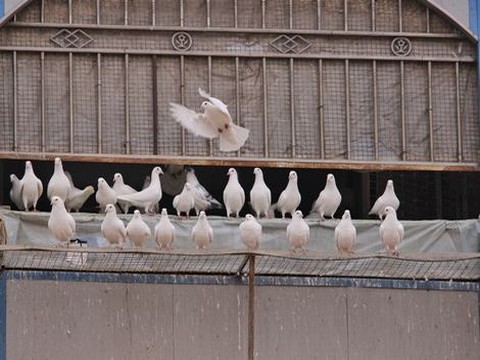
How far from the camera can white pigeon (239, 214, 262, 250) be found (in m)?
24.1

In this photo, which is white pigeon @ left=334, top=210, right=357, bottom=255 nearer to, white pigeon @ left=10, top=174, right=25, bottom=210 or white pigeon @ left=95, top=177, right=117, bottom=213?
white pigeon @ left=95, top=177, right=117, bottom=213

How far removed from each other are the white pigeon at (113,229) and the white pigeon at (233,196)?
5.15 ft

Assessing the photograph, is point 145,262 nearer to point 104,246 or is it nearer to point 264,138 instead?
Result: point 104,246

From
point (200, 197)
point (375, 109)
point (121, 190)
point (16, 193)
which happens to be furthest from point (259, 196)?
point (16, 193)

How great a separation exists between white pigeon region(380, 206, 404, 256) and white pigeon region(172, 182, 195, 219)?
2208 millimetres

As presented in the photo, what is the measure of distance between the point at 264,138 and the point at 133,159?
146 cm

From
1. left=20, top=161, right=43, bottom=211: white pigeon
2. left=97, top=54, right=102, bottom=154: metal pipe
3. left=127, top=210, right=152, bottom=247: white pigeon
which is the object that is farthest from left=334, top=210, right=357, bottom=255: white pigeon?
left=20, top=161, right=43, bottom=211: white pigeon

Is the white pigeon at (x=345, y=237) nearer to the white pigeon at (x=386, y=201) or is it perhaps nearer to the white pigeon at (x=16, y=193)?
the white pigeon at (x=386, y=201)

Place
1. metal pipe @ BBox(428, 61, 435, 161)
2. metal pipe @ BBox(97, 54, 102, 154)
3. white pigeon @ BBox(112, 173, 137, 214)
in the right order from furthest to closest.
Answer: metal pipe @ BBox(428, 61, 435, 161) < white pigeon @ BBox(112, 173, 137, 214) < metal pipe @ BBox(97, 54, 102, 154)

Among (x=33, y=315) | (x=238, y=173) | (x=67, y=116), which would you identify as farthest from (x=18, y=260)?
(x=238, y=173)

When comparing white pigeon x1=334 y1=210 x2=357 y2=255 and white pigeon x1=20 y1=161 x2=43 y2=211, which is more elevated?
white pigeon x1=20 y1=161 x2=43 y2=211

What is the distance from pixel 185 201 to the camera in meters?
25.4

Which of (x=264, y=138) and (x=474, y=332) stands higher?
(x=264, y=138)

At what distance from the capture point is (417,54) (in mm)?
26000
